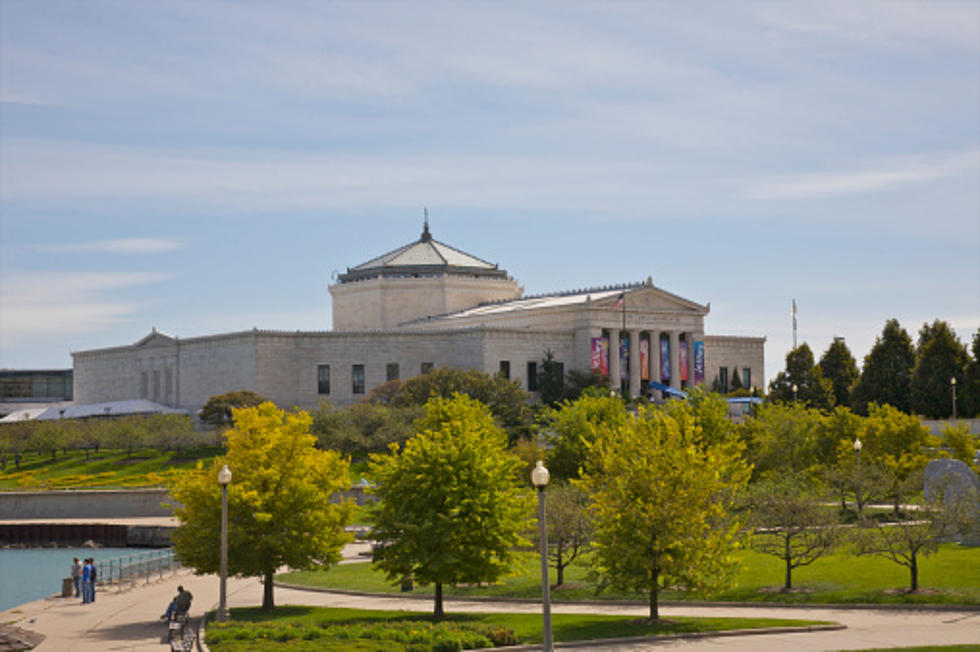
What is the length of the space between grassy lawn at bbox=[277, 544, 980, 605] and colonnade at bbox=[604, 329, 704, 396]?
71.0 m

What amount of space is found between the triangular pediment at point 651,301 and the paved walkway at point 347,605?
250 ft

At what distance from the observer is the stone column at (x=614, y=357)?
121150 millimetres

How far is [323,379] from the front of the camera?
120 metres

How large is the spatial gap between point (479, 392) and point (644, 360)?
32.0 meters

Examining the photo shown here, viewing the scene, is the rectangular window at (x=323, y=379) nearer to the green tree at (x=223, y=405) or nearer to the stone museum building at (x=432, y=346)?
the stone museum building at (x=432, y=346)

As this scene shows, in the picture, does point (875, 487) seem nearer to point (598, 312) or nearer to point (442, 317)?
point (598, 312)

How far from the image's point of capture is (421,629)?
34250 mm

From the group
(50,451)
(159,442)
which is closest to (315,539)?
(159,442)

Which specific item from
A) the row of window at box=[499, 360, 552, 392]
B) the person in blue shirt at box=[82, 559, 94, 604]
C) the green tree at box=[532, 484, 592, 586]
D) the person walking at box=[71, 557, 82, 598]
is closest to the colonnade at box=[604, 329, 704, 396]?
the row of window at box=[499, 360, 552, 392]

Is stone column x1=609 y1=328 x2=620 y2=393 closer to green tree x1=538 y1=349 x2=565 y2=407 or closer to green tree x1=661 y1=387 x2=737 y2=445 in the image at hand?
green tree x1=538 y1=349 x2=565 y2=407

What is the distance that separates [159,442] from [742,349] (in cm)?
6665

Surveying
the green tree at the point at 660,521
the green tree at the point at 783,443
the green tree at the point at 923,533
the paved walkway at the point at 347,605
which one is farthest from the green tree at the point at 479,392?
the green tree at the point at 660,521

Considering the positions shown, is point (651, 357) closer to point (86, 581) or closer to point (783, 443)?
point (783, 443)

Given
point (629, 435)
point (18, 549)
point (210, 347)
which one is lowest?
point (18, 549)
